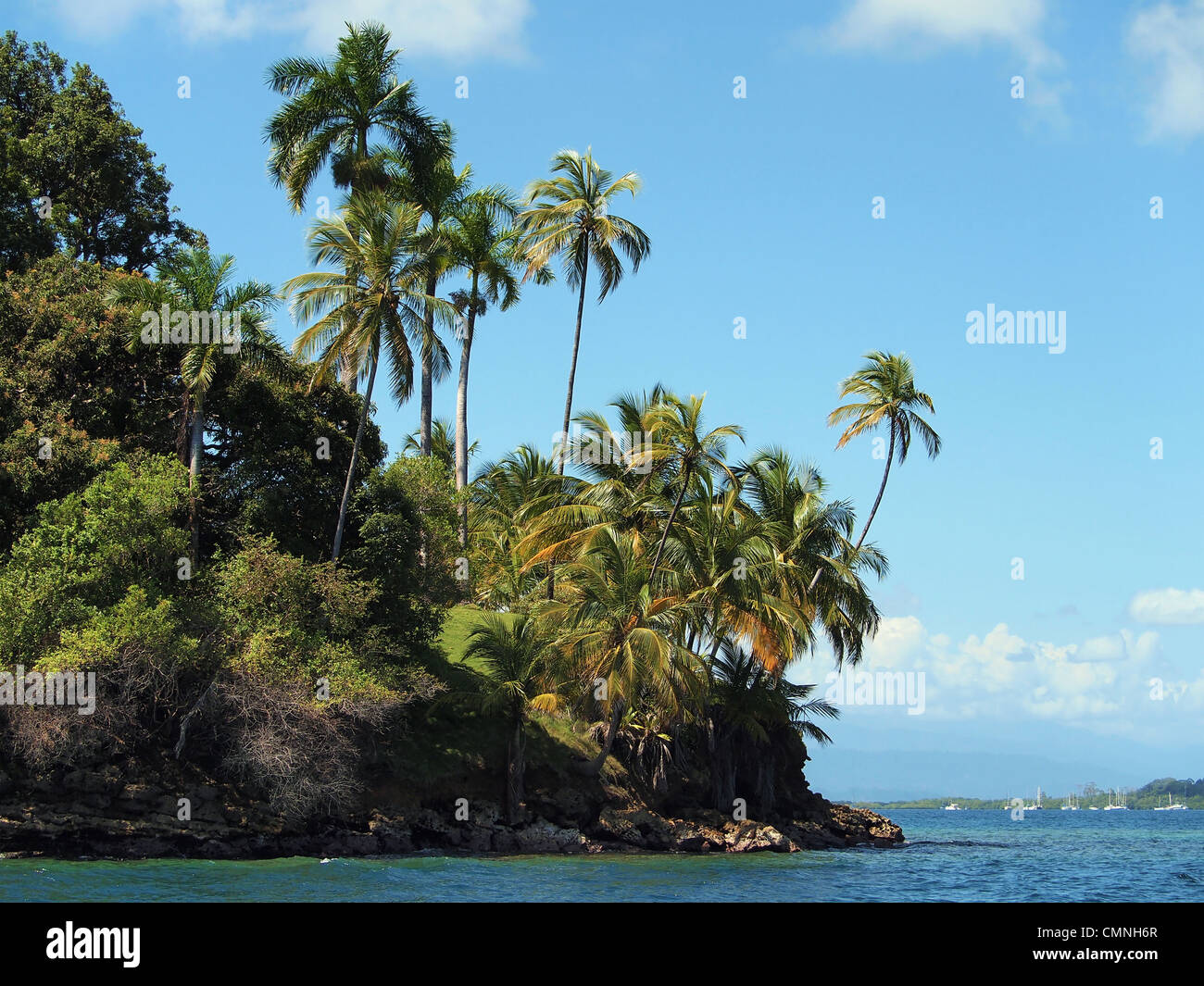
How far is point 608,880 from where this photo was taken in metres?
24.1

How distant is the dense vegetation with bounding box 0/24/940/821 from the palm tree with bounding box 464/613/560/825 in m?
0.09

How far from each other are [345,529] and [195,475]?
14.9 ft

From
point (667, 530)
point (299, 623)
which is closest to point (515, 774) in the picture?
point (299, 623)

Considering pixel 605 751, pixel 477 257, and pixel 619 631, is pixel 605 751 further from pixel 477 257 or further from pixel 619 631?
pixel 477 257

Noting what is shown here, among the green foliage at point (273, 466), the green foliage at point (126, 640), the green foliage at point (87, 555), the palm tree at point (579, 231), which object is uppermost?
the palm tree at point (579, 231)

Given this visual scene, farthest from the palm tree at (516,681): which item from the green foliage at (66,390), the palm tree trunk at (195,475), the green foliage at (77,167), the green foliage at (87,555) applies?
the green foliage at (77,167)

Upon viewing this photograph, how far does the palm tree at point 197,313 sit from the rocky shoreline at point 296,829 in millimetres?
6790

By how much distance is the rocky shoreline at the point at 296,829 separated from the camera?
2444cm

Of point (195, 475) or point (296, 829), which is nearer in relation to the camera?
point (296, 829)

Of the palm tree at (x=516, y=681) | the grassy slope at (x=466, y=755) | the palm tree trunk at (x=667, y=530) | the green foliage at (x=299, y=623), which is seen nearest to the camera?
the green foliage at (x=299, y=623)

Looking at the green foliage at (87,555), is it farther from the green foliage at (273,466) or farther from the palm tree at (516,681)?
the palm tree at (516,681)

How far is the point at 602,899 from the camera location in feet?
67.9

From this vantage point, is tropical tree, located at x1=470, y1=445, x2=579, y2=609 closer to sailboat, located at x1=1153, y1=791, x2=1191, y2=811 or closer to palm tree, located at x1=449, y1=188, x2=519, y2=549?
palm tree, located at x1=449, y1=188, x2=519, y2=549
